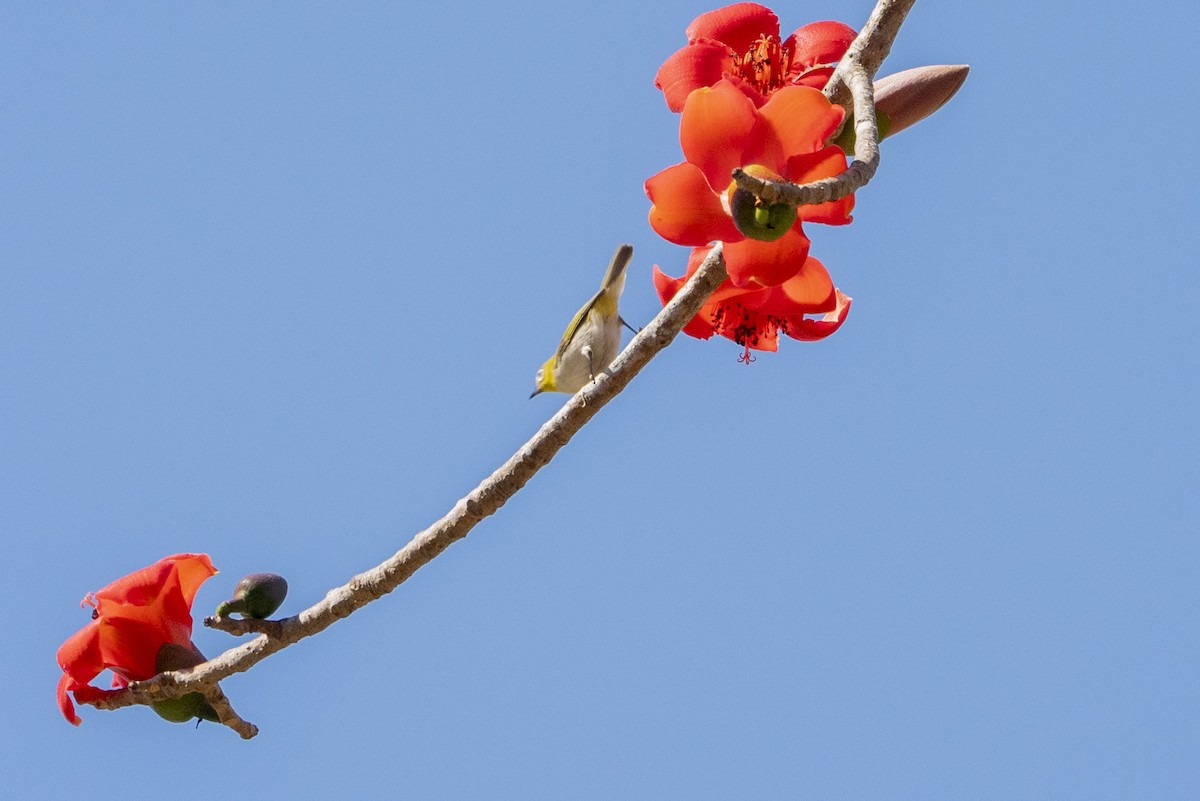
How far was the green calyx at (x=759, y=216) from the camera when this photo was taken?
1.27 m

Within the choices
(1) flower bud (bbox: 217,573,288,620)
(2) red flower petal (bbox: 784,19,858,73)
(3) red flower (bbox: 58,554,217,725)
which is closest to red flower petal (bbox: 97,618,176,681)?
(3) red flower (bbox: 58,554,217,725)

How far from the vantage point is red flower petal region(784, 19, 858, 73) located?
166 centimetres

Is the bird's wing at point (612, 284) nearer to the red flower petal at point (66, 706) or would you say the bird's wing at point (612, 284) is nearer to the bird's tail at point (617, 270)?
the bird's tail at point (617, 270)

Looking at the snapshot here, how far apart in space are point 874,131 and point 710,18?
0.43 meters

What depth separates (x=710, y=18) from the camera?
1.65 metres

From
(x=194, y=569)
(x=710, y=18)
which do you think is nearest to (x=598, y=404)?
(x=710, y=18)

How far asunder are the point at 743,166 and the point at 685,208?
3.1 inches

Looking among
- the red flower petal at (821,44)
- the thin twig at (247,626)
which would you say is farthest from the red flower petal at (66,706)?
the red flower petal at (821,44)

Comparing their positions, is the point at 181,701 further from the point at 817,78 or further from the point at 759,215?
the point at 817,78

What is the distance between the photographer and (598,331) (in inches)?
183

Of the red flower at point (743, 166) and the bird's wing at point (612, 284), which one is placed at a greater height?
the bird's wing at point (612, 284)

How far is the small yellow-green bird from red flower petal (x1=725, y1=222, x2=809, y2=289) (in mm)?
3136

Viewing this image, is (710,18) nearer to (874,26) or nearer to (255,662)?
(874,26)

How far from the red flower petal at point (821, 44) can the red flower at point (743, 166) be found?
0.94 ft
